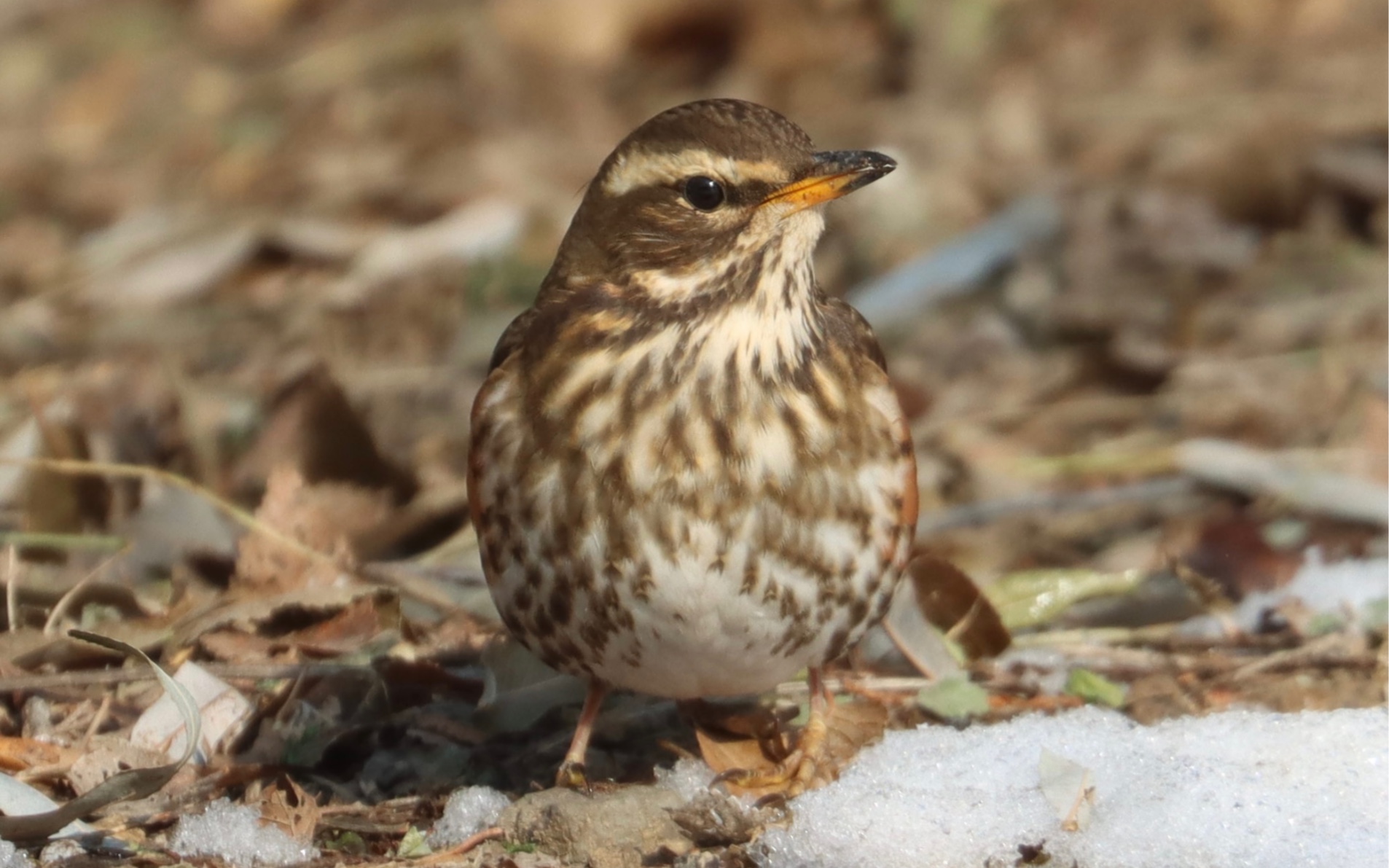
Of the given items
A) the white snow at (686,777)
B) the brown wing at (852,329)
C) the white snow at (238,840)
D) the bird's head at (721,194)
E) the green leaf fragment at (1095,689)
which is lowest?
the green leaf fragment at (1095,689)

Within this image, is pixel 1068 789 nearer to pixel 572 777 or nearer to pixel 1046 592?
pixel 572 777

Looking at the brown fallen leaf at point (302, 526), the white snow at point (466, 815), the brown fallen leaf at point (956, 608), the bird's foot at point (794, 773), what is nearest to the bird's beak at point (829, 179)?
the bird's foot at point (794, 773)

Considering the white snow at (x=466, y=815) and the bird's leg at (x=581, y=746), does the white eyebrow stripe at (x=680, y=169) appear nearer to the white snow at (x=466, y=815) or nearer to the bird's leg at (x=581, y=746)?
the bird's leg at (x=581, y=746)

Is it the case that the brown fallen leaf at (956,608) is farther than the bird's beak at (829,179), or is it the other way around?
the brown fallen leaf at (956,608)

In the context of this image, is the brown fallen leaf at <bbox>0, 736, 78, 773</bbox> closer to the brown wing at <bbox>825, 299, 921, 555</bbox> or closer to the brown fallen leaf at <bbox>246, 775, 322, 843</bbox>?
the brown fallen leaf at <bbox>246, 775, 322, 843</bbox>

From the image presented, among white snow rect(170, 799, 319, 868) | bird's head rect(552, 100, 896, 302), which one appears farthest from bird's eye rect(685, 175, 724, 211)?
white snow rect(170, 799, 319, 868)

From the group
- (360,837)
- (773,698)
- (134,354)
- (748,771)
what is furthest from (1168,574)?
(134,354)

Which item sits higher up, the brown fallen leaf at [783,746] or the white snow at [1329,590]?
the brown fallen leaf at [783,746]

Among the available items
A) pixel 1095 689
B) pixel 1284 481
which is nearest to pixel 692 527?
pixel 1095 689
